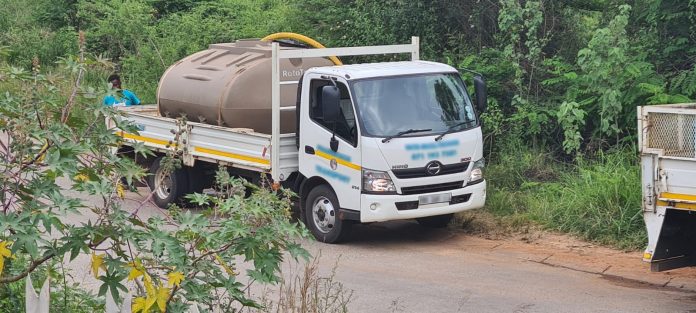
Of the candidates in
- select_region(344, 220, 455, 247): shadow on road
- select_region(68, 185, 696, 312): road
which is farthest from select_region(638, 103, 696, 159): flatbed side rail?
select_region(344, 220, 455, 247): shadow on road

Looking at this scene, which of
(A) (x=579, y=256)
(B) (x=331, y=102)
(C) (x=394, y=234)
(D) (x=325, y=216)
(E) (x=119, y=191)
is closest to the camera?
(E) (x=119, y=191)

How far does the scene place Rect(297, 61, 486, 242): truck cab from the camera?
12180 mm

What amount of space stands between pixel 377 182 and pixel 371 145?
41 cm

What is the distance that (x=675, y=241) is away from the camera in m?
9.47

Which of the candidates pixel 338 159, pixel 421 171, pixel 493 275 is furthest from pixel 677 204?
pixel 338 159

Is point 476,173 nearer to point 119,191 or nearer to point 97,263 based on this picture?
point 119,191

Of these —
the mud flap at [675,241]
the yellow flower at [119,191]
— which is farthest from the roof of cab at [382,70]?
the yellow flower at [119,191]

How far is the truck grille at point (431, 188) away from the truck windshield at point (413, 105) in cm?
59

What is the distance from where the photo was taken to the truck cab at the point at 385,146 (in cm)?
1218

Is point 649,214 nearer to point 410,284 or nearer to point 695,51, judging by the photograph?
point 410,284

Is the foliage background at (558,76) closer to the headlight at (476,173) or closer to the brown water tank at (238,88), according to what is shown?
the headlight at (476,173)

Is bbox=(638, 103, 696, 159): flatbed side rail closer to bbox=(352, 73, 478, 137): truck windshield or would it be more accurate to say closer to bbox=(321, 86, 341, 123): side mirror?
bbox=(352, 73, 478, 137): truck windshield

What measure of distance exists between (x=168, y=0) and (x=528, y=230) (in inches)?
650

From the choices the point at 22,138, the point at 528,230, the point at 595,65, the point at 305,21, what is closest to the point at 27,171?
the point at 22,138
